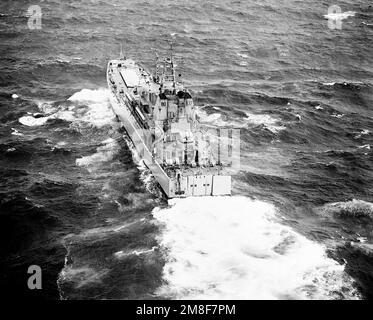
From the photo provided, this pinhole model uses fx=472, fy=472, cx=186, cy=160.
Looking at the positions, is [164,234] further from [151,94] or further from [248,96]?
[248,96]

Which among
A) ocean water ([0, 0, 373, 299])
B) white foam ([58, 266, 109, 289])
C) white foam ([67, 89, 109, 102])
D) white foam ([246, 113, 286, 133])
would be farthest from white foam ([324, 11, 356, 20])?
white foam ([58, 266, 109, 289])

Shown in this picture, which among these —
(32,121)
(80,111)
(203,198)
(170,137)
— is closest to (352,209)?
(203,198)

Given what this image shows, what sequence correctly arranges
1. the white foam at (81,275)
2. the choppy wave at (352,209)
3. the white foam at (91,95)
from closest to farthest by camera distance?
Answer: the white foam at (81,275)
the choppy wave at (352,209)
the white foam at (91,95)

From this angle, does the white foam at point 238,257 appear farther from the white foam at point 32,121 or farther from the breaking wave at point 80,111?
the white foam at point 32,121

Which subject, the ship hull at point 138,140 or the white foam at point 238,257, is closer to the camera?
the white foam at point 238,257

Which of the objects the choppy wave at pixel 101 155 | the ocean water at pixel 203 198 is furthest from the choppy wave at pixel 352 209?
the choppy wave at pixel 101 155
